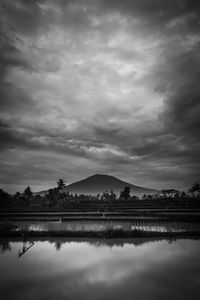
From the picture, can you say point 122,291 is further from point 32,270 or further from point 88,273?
point 32,270

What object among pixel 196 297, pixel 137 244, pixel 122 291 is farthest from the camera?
pixel 137 244

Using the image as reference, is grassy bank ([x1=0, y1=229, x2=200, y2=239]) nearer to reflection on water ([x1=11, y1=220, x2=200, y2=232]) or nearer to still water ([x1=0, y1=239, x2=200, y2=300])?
still water ([x1=0, y1=239, x2=200, y2=300])

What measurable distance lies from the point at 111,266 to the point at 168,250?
7.65 meters

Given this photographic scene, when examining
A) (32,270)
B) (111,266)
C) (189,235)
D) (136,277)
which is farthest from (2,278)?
(189,235)

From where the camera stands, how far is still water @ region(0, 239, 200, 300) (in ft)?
45.6

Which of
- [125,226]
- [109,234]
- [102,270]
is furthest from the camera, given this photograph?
[125,226]

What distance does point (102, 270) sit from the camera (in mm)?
17875

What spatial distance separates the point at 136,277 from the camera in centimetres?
1625

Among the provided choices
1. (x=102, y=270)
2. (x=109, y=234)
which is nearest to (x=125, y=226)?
(x=109, y=234)

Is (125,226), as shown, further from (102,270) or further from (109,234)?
(102,270)

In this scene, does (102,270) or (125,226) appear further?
(125,226)

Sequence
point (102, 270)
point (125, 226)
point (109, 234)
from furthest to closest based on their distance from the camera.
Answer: point (125, 226)
point (109, 234)
point (102, 270)

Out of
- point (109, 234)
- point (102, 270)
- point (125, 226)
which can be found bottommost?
point (102, 270)

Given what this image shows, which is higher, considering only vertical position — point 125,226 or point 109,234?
point 109,234
